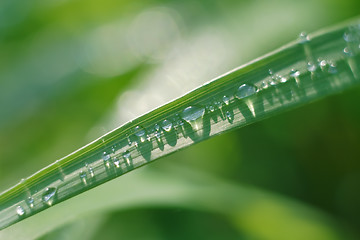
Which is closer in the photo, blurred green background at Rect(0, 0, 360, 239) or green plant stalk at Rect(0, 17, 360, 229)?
green plant stalk at Rect(0, 17, 360, 229)

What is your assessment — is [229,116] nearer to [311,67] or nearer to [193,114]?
[193,114]

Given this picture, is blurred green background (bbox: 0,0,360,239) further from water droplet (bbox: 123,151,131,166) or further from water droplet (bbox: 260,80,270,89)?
water droplet (bbox: 260,80,270,89)

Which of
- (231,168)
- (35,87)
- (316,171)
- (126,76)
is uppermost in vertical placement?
(35,87)

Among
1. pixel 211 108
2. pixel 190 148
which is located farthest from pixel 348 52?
pixel 190 148

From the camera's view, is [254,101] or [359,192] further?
[359,192]

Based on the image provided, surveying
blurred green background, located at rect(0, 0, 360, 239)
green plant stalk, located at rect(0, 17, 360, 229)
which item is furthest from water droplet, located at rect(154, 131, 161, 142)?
blurred green background, located at rect(0, 0, 360, 239)

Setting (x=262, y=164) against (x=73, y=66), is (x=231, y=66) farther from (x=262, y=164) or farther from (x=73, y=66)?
(x=73, y=66)

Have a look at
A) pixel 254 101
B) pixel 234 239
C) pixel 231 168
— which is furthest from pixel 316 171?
pixel 254 101
